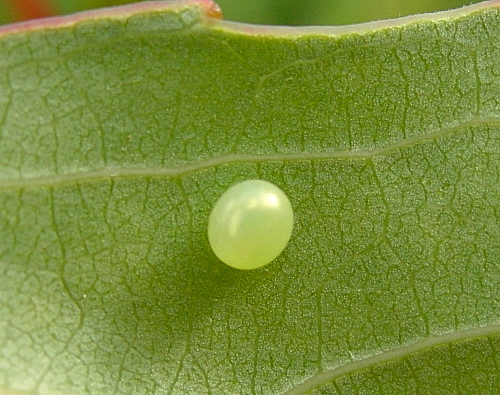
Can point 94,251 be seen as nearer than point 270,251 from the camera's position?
No

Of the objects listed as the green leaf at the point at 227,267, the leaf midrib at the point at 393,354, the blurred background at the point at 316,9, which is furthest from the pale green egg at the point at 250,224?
the blurred background at the point at 316,9

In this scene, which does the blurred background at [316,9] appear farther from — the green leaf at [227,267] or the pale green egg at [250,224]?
the pale green egg at [250,224]

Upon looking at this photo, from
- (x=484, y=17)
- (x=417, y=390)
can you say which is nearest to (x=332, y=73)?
(x=484, y=17)

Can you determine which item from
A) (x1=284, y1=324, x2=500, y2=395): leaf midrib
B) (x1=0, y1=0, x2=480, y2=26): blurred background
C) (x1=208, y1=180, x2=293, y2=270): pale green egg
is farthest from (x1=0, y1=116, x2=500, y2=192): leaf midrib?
(x1=0, y1=0, x2=480, y2=26): blurred background

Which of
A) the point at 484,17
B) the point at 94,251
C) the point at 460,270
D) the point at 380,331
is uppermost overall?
the point at 484,17

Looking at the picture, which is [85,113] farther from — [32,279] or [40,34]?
[32,279]

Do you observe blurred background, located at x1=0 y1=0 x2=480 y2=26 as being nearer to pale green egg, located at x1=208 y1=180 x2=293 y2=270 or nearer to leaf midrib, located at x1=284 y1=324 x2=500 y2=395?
pale green egg, located at x1=208 y1=180 x2=293 y2=270

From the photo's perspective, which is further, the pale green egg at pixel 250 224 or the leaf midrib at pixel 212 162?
the leaf midrib at pixel 212 162
